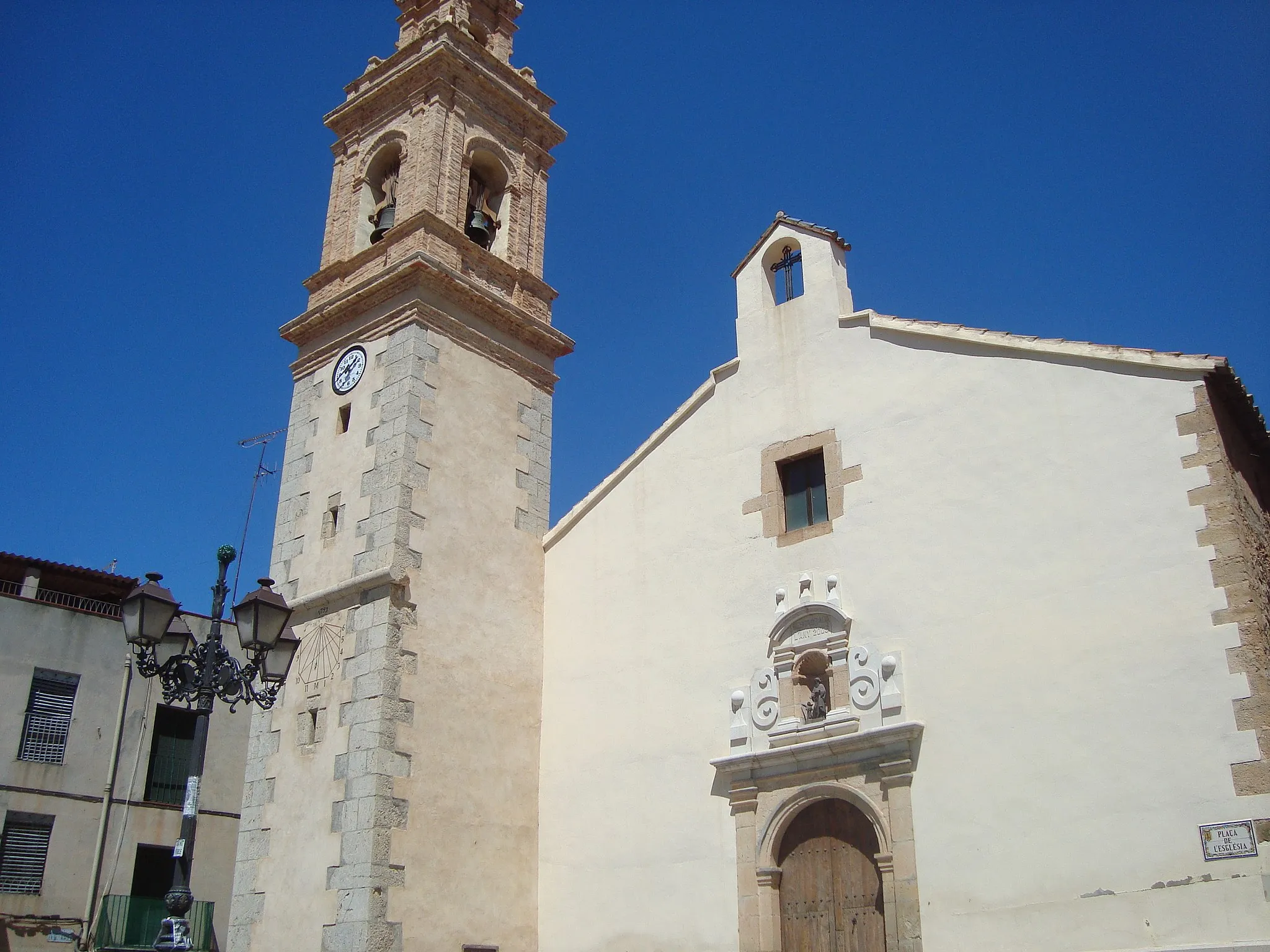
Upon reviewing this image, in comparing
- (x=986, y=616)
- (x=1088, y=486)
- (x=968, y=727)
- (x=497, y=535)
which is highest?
(x=497, y=535)

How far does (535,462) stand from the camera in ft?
44.5

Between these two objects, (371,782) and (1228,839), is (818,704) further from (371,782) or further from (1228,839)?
(371,782)

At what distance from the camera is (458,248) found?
13.5 metres

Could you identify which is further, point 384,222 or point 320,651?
point 384,222

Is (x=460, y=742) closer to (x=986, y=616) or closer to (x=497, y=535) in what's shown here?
(x=497, y=535)

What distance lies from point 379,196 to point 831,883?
32.5 feet

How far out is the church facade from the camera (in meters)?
8.56

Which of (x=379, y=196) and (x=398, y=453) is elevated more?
(x=379, y=196)

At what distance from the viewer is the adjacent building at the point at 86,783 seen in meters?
Answer: 16.5

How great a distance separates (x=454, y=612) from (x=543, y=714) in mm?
1473

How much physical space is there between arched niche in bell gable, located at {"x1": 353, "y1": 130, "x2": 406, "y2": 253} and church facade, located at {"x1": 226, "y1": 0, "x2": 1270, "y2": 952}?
0.28ft

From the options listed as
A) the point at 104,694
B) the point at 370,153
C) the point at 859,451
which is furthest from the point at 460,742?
the point at 104,694

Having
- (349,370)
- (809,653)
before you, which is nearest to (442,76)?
(349,370)

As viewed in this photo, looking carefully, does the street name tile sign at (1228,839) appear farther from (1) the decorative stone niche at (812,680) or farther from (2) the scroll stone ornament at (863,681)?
(2) the scroll stone ornament at (863,681)
